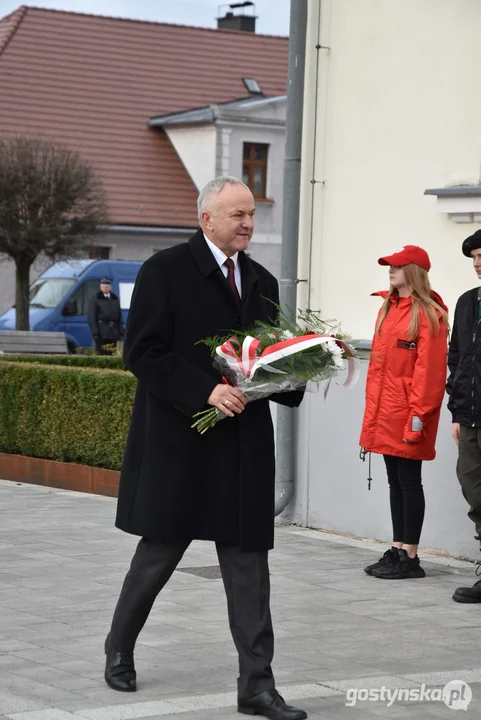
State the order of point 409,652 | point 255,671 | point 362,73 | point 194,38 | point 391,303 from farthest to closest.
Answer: point 194,38 < point 362,73 < point 391,303 < point 409,652 < point 255,671

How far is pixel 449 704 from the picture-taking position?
5.48 m

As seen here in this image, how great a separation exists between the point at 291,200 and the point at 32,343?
15.6 meters

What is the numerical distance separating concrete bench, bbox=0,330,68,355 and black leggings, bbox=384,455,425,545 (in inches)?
648

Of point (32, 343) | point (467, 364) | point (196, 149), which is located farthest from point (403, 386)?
point (196, 149)

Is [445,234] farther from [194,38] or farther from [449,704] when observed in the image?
[194,38]

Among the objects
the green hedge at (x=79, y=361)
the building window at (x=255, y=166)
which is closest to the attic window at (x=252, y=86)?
the building window at (x=255, y=166)

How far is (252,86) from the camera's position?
4478cm

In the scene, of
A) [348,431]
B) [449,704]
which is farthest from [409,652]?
[348,431]

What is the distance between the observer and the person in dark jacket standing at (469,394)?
7590 millimetres

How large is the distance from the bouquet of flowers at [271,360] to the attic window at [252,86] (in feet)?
132

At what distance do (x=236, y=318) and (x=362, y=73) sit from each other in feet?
15.7

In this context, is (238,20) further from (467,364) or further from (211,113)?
(467,364)

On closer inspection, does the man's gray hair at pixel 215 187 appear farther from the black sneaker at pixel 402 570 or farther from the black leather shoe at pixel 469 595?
the black sneaker at pixel 402 570

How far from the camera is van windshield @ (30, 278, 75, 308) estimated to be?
2978cm
